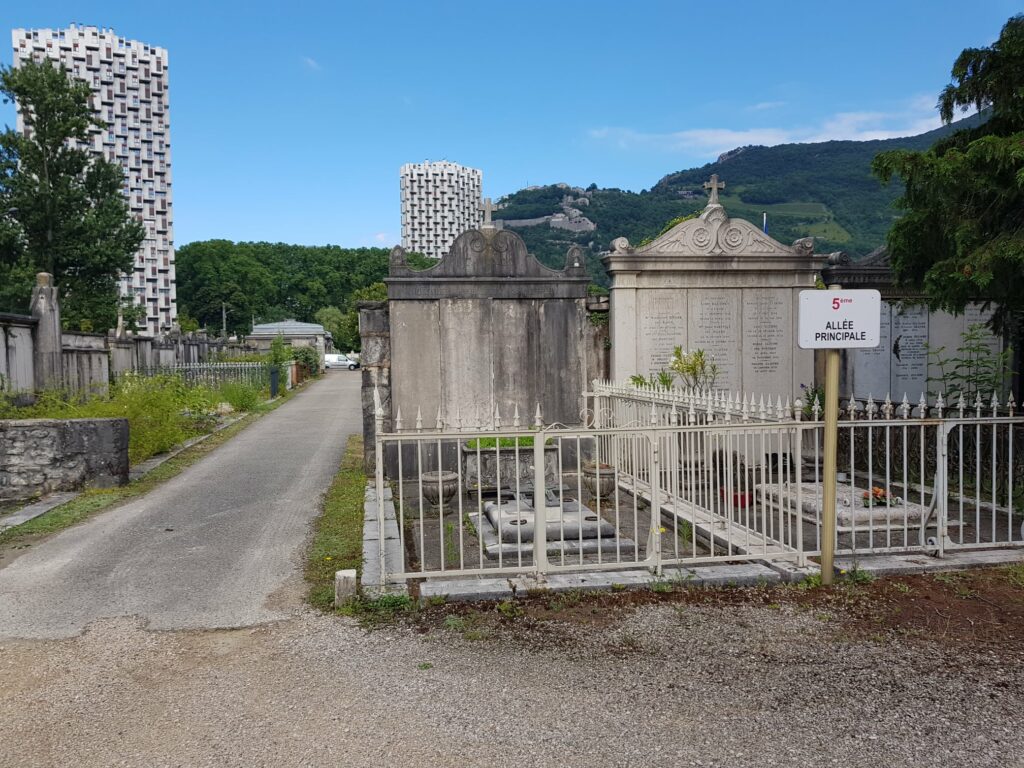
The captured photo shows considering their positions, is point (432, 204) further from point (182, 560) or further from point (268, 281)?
point (182, 560)

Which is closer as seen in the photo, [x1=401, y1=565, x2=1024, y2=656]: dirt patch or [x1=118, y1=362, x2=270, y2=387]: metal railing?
[x1=401, y1=565, x2=1024, y2=656]: dirt patch

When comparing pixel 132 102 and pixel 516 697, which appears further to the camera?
pixel 132 102

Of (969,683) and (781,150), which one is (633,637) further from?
(781,150)

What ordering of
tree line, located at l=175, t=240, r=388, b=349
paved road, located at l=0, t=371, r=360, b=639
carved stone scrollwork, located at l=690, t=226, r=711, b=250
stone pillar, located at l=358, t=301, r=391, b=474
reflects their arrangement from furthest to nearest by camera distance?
1. tree line, located at l=175, t=240, r=388, b=349
2. carved stone scrollwork, located at l=690, t=226, r=711, b=250
3. stone pillar, located at l=358, t=301, r=391, b=474
4. paved road, located at l=0, t=371, r=360, b=639

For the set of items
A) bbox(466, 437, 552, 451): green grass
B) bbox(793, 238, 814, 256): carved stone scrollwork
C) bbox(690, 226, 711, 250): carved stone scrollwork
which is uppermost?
bbox(690, 226, 711, 250): carved stone scrollwork

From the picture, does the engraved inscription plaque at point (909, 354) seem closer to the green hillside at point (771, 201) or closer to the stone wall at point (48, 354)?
the stone wall at point (48, 354)

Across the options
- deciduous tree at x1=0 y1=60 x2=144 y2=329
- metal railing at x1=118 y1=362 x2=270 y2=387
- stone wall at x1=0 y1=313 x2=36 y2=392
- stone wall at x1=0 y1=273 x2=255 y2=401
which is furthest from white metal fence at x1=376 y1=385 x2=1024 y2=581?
deciduous tree at x1=0 y1=60 x2=144 y2=329

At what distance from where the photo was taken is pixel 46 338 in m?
14.6

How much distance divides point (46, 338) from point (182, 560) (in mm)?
10227

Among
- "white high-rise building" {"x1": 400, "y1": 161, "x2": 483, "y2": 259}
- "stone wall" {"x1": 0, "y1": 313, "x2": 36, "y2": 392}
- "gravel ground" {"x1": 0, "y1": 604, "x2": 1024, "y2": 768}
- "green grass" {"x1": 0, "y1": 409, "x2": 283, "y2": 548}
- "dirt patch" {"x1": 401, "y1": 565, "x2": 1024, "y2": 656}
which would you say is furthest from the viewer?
"white high-rise building" {"x1": 400, "y1": 161, "x2": 483, "y2": 259}

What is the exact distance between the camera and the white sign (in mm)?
5363

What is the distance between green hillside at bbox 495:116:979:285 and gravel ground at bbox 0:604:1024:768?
4798 cm

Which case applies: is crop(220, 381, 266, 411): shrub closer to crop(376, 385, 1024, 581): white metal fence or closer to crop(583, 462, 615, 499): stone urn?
crop(376, 385, 1024, 581): white metal fence

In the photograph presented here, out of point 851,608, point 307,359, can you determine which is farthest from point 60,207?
point 851,608
